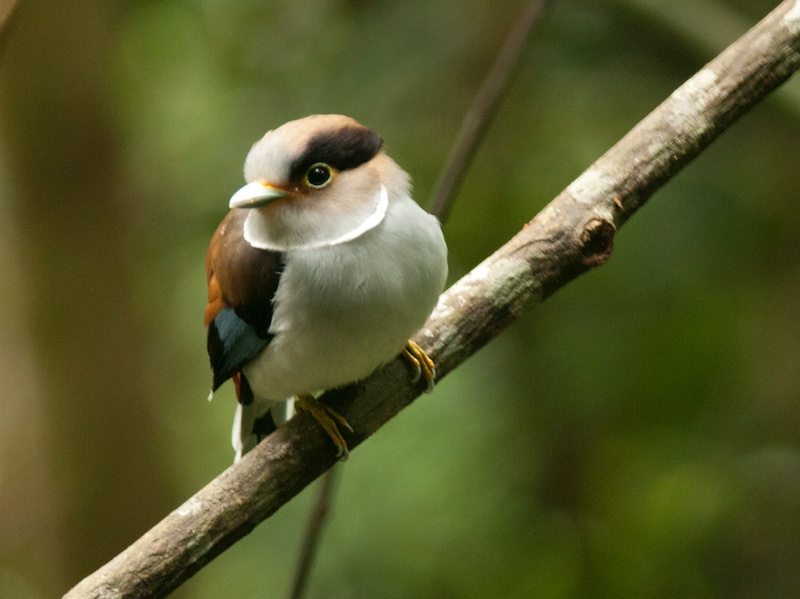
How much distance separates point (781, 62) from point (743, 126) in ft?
5.28

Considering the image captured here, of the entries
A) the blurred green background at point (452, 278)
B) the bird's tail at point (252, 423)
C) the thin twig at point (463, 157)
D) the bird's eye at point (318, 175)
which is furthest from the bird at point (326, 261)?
the blurred green background at point (452, 278)

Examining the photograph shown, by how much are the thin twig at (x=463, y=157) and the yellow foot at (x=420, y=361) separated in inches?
15.2

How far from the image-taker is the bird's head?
2150 mm

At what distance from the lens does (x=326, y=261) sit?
7.28ft

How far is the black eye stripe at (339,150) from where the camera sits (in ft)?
7.10

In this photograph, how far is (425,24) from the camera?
3660 mm

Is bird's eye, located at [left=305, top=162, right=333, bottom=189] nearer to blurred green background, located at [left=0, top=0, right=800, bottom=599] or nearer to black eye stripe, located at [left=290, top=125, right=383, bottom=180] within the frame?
black eye stripe, located at [left=290, top=125, right=383, bottom=180]

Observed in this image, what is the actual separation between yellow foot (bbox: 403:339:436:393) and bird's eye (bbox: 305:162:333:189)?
46 centimetres

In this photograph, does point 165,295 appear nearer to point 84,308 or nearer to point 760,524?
point 84,308

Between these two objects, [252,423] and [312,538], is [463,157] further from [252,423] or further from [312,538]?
[312,538]

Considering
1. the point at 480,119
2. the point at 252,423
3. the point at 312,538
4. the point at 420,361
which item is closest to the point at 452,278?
the point at 480,119

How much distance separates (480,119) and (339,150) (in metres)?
0.70

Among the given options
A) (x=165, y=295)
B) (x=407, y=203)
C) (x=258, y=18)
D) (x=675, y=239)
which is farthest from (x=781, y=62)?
(x=165, y=295)

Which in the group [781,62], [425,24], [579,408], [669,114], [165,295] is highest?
[781,62]
